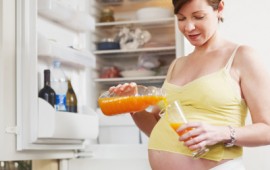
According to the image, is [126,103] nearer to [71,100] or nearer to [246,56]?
[246,56]

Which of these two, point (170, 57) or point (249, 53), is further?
point (170, 57)

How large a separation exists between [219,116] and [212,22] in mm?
284

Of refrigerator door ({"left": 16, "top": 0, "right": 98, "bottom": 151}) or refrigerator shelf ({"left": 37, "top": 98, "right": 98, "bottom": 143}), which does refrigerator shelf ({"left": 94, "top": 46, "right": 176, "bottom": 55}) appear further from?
refrigerator door ({"left": 16, "top": 0, "right": 98, "bottom": 151})

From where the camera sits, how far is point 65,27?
8.14 ft

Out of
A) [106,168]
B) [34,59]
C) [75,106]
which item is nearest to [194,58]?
[34,59]

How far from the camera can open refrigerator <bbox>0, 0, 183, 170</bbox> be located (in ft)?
6.62

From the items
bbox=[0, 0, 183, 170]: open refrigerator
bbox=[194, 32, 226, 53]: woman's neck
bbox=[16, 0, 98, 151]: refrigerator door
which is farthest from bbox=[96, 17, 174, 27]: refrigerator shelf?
bbox=[194, 32, 226, 53]: woman's neck

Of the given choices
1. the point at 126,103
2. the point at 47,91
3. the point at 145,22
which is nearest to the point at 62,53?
the point at 47,91

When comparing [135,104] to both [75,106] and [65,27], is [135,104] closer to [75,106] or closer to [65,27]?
[75,106]

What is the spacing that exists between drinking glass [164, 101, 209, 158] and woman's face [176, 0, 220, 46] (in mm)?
226

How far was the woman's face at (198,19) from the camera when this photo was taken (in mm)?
1497

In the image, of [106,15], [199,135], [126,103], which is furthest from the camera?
[106,15]

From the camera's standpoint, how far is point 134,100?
158cm

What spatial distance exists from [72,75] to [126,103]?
102cm
